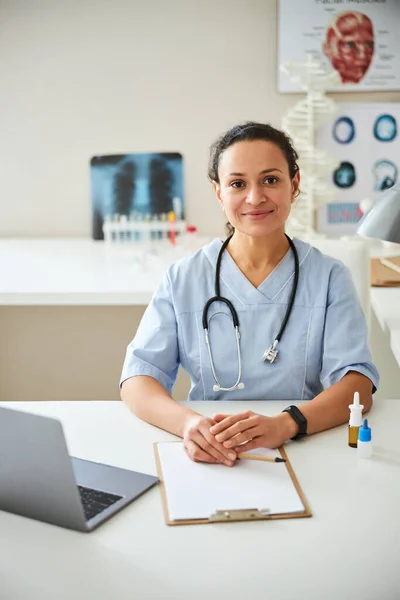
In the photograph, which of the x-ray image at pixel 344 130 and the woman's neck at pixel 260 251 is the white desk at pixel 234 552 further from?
the x-ray image at pixel 344 130

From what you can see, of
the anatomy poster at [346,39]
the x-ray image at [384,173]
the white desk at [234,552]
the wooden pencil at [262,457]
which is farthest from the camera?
the x-ray image at [384,173]

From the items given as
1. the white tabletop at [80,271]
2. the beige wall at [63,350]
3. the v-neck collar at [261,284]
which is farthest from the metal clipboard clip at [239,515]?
the beige wall at [63,350]

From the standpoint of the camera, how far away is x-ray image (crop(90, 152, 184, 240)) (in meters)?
2.96

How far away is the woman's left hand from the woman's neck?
0.39m

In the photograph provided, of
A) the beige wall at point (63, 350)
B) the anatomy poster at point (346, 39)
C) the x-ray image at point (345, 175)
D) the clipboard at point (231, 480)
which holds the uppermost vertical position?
the anatomy poster at point (346, 39)

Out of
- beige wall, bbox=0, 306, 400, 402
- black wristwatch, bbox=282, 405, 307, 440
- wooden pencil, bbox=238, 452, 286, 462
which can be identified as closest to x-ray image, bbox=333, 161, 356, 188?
beige wall, bbox=0, 306, 400, 402

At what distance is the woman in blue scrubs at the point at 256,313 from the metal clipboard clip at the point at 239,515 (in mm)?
445

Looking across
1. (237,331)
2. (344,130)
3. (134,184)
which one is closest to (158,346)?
(237,331)

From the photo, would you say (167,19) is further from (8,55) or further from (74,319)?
(74,319)

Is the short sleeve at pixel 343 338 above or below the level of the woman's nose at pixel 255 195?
below

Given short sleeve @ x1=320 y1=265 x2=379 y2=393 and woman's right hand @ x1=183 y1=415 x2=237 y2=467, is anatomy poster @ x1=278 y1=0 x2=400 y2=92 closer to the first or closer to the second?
short sleeve @ x1=320 y1=265 x2=379 y2=393

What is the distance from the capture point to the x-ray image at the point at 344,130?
2.89 meters

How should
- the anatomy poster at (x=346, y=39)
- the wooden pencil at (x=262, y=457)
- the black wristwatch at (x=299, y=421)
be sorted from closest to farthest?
the wooden pencil at (x=262, y=457)
the black wristwatch at (x=299, y=421)
the anatomy poster at (x=346, y=39)

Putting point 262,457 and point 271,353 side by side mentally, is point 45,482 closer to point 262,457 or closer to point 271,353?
point 262,457
